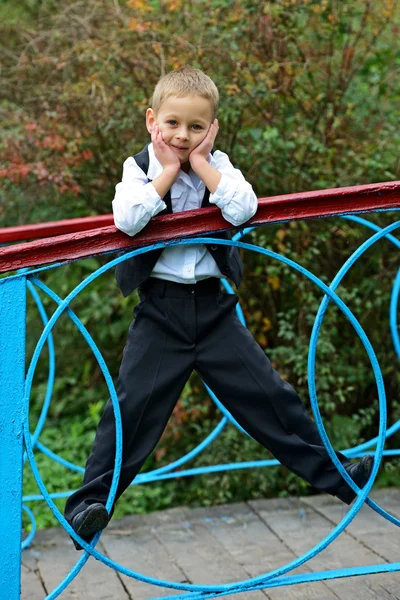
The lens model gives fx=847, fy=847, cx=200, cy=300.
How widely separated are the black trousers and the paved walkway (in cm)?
59

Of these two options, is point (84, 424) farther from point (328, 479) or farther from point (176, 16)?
point (328, 479)

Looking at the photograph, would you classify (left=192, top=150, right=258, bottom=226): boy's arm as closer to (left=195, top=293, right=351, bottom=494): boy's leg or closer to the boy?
the boy

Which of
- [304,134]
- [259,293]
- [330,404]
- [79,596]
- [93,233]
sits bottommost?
[79,596]

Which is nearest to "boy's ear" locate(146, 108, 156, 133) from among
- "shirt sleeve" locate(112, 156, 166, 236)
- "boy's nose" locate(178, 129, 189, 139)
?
"boy's nose" locate(178, 129, 189, 139)

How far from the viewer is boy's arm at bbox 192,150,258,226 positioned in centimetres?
219

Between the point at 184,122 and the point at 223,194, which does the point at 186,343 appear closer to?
the point at 223,194

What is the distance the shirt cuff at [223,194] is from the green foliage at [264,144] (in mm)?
1700

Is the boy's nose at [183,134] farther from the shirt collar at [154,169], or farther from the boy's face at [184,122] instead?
the shirt collar at [154,169]

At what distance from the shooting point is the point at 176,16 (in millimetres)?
4258

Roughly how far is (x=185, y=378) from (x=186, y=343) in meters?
0.11

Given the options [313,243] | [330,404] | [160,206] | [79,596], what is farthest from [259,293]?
[160,206]

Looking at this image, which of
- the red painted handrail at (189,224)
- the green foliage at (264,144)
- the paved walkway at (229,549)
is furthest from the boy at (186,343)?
the green foliage at (264,144)

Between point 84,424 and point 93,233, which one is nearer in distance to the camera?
point 93,233

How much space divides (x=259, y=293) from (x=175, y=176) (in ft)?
7.20
